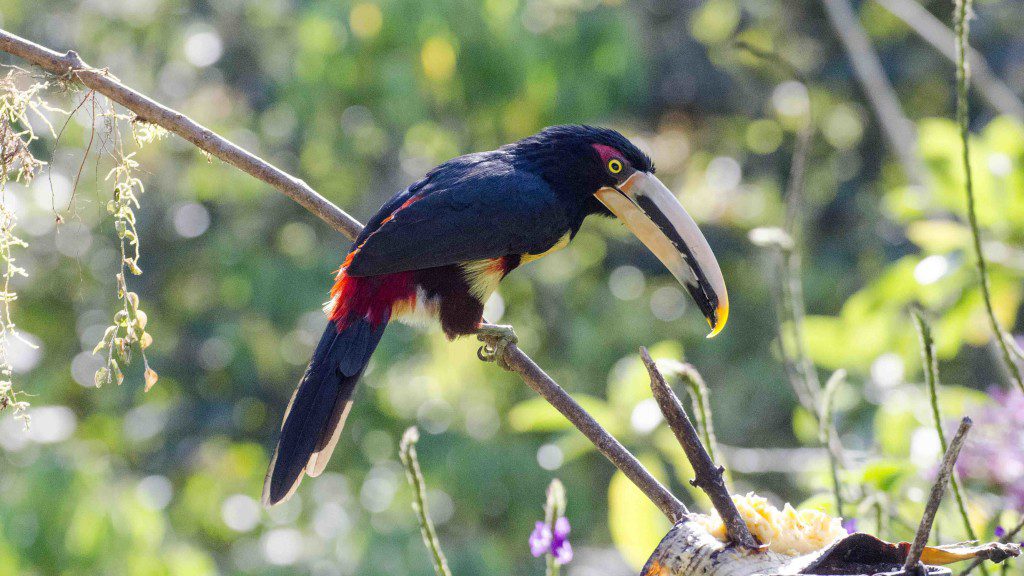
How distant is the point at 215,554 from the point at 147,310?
1.90 meters

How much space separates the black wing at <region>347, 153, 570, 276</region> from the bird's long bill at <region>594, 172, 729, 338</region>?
17cm

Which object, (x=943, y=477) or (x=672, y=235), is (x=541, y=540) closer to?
(x=943, y=477)

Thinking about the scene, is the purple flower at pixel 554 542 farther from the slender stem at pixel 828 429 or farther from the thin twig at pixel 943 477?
the thin twig at pixel 943 477

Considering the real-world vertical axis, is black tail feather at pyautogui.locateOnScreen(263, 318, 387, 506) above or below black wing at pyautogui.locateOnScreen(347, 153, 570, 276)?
below

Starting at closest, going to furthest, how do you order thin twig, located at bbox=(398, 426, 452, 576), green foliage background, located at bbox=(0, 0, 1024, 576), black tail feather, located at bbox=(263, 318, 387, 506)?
thin twig, located at bbox=(398, 426, 452, 576)
black tail feather, located at bbox=(263, 318, 387, 506)
green foliage background, located at bbox=(0, 0, 1024, 576)

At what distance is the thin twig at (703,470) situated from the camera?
1.15 meters

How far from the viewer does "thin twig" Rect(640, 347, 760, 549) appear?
115cm

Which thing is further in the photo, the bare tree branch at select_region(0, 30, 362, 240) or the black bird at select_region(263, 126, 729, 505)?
the black bird at select_region(263, 126, 729, 505)

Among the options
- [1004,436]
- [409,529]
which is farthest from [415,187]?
[409,529]

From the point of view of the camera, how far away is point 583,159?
2889mm

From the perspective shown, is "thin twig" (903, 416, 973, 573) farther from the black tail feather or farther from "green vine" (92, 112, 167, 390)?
the black tail feather

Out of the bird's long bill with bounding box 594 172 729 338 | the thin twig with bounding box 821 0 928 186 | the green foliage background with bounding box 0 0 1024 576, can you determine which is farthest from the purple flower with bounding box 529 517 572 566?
the green foliage background with bounding box 0 0 1024 576

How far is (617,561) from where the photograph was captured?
668 cm

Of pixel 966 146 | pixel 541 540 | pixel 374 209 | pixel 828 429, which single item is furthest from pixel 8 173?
pixel 374 209
